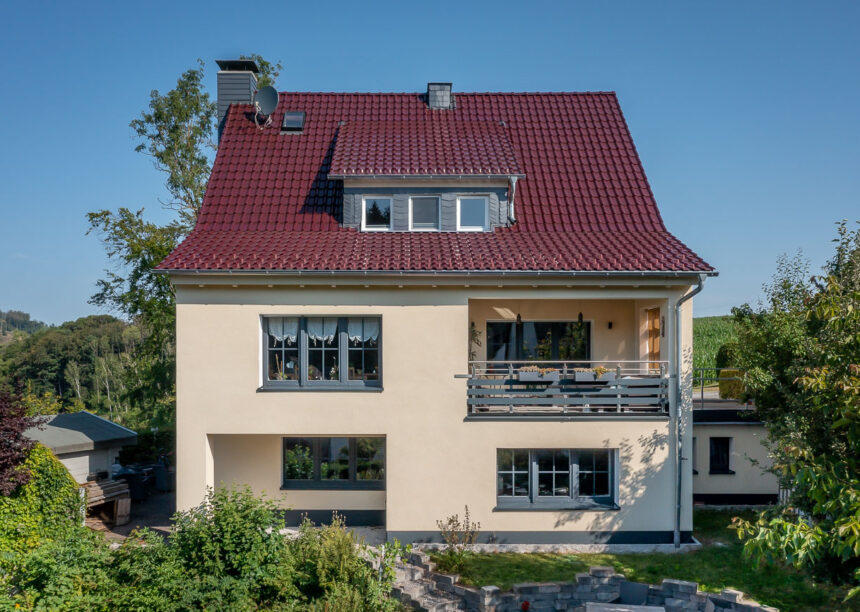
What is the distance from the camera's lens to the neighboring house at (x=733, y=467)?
14.8 metres

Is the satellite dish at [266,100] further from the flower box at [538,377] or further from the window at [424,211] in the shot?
the flower box at [538,377]

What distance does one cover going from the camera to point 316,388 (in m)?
12.6

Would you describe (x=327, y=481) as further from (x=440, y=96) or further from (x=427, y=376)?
(x=440, y=96)

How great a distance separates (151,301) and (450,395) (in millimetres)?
12645

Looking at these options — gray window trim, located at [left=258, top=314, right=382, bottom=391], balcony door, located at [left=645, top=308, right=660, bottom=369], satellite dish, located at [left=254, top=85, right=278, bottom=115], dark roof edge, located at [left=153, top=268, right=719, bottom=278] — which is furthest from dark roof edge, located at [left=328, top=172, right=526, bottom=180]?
balcony door, located at [left=645, top=308, right=660, bottom=369]

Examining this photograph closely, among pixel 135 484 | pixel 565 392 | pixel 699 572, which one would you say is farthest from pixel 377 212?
pixel 699 572

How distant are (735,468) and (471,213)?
932 cm

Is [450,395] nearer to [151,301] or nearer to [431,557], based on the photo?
[431,557]

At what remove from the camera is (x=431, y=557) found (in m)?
11.2

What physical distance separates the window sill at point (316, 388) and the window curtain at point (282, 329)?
1014 millimetres

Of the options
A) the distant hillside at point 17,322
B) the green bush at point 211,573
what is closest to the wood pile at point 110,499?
the green bush at point 211,573

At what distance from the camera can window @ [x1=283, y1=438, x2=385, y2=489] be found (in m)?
14.2

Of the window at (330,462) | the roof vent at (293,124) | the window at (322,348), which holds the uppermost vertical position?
the roof vent at (293,124)

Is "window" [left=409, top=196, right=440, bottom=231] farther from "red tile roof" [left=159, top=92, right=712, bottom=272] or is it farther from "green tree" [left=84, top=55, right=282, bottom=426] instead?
"green tree" [left=84, top=55, right=282, bottom=426]
